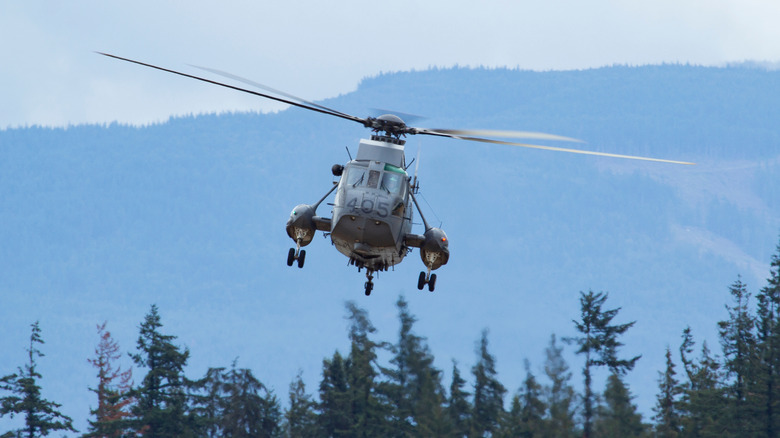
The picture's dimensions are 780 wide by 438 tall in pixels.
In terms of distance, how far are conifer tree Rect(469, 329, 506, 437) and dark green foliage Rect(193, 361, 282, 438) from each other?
11.5m

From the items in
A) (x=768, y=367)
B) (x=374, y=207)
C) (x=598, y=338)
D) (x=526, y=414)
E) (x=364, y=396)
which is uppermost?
(x=598, y=338)

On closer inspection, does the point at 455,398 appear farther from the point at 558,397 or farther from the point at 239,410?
the point at 239,410

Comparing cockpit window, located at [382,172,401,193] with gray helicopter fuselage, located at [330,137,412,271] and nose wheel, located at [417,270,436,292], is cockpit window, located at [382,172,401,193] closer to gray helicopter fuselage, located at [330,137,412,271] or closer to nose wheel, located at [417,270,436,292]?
gray helicopter fuselage, located at [330,137,412,271]

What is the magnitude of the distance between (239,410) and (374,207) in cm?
3871

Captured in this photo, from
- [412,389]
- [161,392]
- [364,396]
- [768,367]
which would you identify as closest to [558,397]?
[768,367]

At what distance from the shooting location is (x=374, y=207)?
129 ft

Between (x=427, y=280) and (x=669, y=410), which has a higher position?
(x=669, y=410)

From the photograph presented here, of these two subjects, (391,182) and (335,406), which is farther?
(335,406)

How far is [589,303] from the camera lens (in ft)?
232

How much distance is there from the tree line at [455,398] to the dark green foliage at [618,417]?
6cm

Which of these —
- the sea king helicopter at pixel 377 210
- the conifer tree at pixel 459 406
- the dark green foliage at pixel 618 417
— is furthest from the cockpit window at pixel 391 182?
the conifer tree at pixel 459 406

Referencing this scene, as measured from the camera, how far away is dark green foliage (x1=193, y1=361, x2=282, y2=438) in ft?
246

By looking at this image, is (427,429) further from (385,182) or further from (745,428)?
(385,182)

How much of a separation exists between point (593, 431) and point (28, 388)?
1105 inches
